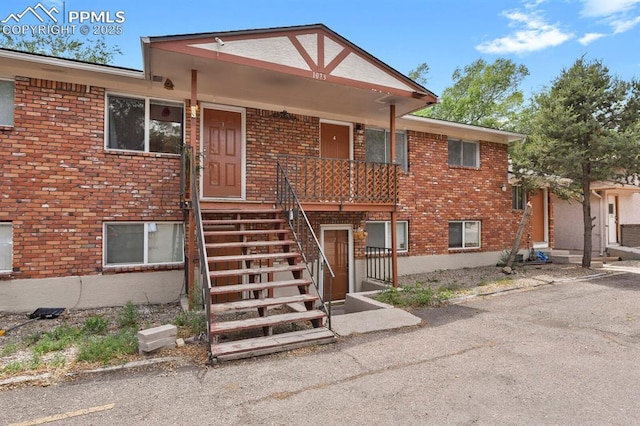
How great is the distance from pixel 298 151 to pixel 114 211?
4286 mm

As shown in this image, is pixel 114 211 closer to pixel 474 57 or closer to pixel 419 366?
pixel 419 366

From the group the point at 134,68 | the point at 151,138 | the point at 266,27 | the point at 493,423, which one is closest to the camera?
the point at 493,423

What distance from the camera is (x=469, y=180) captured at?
Result: 12.4 m

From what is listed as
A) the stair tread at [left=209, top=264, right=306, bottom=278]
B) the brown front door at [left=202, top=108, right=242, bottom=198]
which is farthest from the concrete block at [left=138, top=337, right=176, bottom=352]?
the brown front door at [left=202, top=108, right=242, bottom=198]

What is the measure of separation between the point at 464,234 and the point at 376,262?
12.5ft

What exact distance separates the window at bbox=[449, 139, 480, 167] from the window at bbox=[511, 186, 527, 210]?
6.90 feet

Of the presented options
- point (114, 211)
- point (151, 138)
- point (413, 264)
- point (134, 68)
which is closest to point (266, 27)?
point (134, 68)

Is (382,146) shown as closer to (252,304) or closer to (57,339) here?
(252,304)

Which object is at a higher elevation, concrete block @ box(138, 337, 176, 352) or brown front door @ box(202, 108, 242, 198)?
brown front door @ box(202, 108, 242, 198)

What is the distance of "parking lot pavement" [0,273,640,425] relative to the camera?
3381mm

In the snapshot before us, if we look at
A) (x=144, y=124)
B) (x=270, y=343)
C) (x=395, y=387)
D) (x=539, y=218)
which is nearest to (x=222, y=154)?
(x=144, y=124)

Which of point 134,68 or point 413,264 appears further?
point 413,264

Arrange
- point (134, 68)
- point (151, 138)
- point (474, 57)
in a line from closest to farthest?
1. point (134, 68)
2. point (151, 138)
3. point (474, 57)

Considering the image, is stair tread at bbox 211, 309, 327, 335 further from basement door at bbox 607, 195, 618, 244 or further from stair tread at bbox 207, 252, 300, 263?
basement door at bbox 607, 195, 618, 244
